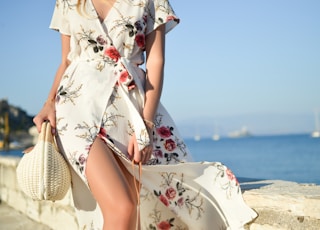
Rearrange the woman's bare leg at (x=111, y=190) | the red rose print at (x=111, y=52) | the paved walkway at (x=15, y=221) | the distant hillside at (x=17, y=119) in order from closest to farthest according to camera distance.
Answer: the woman's bare leg at (x=111, y=190), the red rose print at (x=111, y=52), the paved walkway at (x=15, y=221), the distant hillside at (x=17, y=119)

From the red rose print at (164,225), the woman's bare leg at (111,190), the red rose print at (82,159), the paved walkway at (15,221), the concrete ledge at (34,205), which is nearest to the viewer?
the woman's bare leg at (111,190)

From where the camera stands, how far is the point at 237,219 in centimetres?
212

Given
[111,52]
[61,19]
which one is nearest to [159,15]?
[111,52]

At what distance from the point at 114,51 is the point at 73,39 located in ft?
0.68

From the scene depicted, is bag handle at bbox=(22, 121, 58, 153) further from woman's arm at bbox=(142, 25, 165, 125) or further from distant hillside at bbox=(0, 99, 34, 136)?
distant hillside at bbox=(0, 99, 34, 136)

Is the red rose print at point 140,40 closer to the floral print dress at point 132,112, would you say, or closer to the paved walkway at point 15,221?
the floral print dress at point 132,112

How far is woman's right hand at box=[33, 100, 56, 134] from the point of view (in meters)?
2.09

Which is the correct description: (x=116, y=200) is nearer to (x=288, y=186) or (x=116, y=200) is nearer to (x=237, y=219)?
(x=237, y=219)

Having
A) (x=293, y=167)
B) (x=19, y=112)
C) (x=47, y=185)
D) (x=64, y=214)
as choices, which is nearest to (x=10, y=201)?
(x=64, y=214)

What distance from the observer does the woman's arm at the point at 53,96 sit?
210 centimetres

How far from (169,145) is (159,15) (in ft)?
1.96

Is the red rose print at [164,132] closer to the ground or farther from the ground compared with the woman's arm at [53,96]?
closer to the ground

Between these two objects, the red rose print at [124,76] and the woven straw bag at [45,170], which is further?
the red rose print at [124,76]

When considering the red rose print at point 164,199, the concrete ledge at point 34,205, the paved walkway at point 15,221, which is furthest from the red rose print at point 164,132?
the paved walkway at point 15,221
